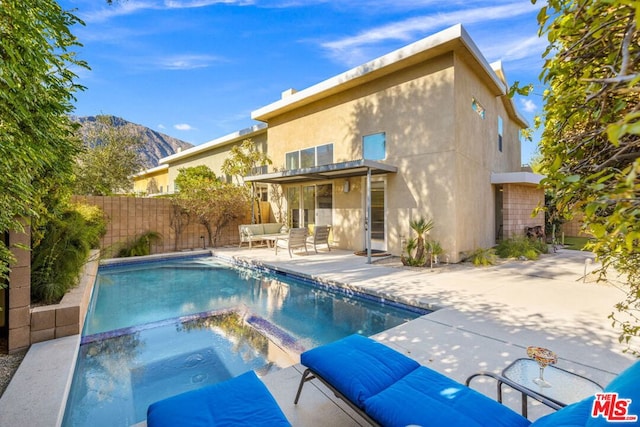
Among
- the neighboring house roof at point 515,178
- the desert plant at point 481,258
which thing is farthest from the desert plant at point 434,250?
the neighboring house roof at point 515,178

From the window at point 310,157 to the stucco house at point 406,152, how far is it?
5 cm

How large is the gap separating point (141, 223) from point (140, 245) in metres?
0.93

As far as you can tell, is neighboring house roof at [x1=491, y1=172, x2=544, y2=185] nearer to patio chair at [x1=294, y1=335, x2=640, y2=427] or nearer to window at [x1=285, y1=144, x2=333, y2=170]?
window at [x1=285, y1=144, x2=333, y2=170]

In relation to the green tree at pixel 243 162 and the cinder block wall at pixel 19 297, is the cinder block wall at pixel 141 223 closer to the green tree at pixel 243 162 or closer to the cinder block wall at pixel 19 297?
the green tree at pixel 243 162

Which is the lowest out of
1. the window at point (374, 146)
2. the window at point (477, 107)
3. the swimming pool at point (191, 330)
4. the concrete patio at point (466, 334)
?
the swimming pool at point (191, 330)

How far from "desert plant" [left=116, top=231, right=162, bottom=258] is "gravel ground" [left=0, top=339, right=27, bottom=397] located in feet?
25.4

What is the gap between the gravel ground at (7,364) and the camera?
2.94m

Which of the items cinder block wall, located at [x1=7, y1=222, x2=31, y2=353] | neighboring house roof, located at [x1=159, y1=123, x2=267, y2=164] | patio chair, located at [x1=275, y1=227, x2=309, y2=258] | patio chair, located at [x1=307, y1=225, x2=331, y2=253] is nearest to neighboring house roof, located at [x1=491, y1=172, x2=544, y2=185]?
patio chair, located at [x1=307, y1=225, x2=331, y2=253]

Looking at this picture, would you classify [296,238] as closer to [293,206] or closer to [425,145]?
[293,206]

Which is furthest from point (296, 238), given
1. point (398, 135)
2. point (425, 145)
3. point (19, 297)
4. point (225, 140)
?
point (225, 140)

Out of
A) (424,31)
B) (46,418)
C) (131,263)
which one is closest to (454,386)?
(46,418)

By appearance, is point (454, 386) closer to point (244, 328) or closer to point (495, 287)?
point (244, 328)

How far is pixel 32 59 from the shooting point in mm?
1963

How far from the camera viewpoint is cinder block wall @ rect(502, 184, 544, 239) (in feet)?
39.3
